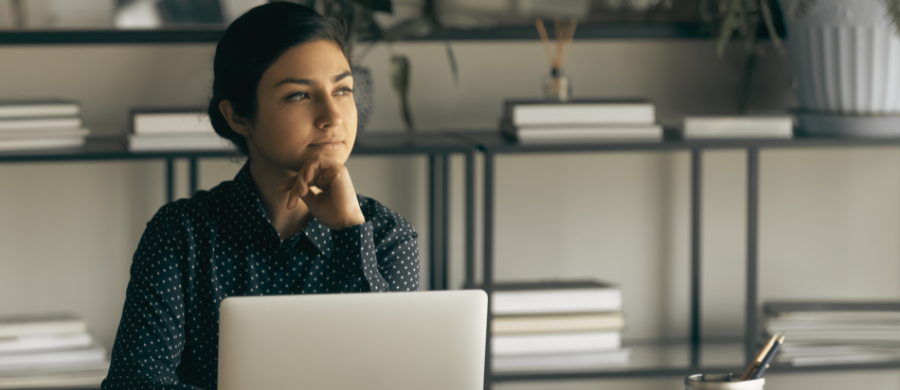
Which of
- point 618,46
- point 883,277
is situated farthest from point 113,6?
point 883,277

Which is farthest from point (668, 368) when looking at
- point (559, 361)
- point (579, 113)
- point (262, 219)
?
point (262, 219)

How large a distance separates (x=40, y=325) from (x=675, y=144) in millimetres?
1414

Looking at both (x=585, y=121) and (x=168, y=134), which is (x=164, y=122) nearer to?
(x=168, y=134)

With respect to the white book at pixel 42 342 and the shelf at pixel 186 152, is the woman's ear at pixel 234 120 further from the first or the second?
the white book at pixel 42 342

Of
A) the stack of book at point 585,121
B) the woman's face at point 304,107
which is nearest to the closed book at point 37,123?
the woman's face at point 304,107

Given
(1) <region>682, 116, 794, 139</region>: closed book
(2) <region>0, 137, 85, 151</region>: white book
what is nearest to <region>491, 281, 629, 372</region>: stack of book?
(1) <region>682, 116, 794, 139</region>: closed book

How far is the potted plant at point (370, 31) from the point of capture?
1.88 metres

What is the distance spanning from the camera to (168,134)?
180 cm

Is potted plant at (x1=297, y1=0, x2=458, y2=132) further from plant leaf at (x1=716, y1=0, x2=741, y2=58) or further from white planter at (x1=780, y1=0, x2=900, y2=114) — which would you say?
white planter at (x1=780, y1=0, x2=900, y2=114)

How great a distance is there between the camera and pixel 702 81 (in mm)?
2297

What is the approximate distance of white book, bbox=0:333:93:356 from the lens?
6.03ft

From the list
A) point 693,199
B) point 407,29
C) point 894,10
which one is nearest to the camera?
point 894,10

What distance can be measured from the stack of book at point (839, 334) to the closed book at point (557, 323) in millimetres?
385

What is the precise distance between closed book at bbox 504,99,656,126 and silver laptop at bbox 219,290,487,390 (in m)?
1.10
